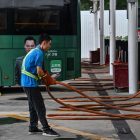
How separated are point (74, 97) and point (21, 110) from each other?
2.70m

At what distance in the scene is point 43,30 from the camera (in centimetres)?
1825

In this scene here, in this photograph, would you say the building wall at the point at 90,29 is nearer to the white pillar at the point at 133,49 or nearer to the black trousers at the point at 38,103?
the white pillar at the point at 133,49

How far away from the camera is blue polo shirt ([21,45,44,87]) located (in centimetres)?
1007

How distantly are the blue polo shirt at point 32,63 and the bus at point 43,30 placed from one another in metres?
7.90

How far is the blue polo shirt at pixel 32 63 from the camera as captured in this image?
10.1 metres

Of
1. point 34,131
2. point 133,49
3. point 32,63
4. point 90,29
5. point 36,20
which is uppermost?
point 90,29

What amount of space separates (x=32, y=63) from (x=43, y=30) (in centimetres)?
816

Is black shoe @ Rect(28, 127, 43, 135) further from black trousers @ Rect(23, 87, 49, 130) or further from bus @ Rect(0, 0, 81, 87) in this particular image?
bus @ Rect(0, 0, 81, 87)

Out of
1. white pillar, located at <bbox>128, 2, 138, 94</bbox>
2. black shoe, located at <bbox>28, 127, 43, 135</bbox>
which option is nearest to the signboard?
white pillar, located at <bbox>128, 2, 138, 94</bbox>

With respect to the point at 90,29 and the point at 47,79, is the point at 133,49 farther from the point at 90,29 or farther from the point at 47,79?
the point at 90,29

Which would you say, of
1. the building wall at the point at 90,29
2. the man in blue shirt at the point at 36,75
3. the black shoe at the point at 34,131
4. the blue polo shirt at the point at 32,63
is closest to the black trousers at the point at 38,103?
the man in blue shirt at the point at 36,75

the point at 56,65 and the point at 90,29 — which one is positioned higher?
the point at 90,29

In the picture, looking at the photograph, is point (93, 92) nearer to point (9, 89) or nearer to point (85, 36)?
point (9, 89)

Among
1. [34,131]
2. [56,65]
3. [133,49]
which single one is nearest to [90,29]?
[56,65]
